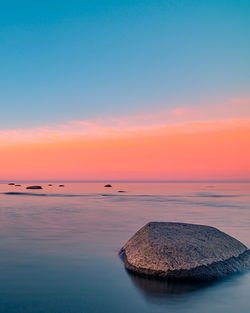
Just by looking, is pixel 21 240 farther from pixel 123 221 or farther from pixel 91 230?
pixel 123 221

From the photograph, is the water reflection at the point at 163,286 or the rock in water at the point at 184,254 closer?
the water reflection at the point at 163,286

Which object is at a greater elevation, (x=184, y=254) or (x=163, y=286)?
(x=184, y=254)

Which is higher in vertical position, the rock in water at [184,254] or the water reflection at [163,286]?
the rock in water at [184,254]

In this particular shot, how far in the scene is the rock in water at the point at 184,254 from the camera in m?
9.31

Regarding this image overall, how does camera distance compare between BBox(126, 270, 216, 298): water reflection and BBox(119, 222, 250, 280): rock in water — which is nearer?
BBox(126, 270, 216, 298): water reflection

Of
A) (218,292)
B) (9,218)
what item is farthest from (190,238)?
(9,218)

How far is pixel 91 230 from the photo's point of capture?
18.7 meters

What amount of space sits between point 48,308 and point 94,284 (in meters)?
2.04

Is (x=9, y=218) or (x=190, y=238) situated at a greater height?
(x=190, y=238)

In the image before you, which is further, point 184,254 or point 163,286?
point 184,254

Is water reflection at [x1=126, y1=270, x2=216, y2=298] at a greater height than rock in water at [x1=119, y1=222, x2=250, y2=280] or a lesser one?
lesser

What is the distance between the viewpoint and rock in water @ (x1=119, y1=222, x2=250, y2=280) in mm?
9312

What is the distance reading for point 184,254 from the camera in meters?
9.56

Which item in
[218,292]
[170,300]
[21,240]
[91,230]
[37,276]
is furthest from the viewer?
Answer: [91,230]
